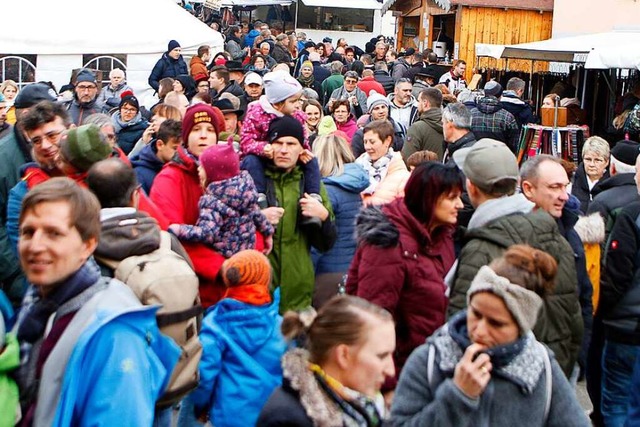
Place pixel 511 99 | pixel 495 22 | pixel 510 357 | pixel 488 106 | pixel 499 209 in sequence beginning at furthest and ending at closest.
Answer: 1. pixel 495 22
2. pixel 511 99
3. pixel 488 106
4. pixel 499 209
5. pixel 510 357

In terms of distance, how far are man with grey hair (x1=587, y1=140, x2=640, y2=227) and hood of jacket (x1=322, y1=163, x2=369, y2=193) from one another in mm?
1513

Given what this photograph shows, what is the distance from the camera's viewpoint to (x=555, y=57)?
591 inches

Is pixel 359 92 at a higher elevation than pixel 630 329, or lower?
higher

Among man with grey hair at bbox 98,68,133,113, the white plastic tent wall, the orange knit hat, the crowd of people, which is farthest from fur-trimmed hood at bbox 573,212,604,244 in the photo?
the white plastic tent wall

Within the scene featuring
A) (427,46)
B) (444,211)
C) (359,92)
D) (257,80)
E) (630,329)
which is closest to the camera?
(444,211)

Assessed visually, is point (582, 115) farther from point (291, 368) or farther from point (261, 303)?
point (291, 368)

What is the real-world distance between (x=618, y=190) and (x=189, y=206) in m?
2.87

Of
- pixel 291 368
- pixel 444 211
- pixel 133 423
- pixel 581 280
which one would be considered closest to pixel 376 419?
pixel 291 368

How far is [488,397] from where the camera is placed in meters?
3.16

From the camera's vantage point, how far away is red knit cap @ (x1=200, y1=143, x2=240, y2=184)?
5.02 metres

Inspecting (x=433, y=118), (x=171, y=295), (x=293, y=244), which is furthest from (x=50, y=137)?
(x=433, y=118)

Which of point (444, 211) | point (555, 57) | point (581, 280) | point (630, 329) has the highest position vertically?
point (555, 57)

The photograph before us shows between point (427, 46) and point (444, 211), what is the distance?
21442 millimetres

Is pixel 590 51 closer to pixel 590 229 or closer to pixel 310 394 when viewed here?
pixel 590 229
